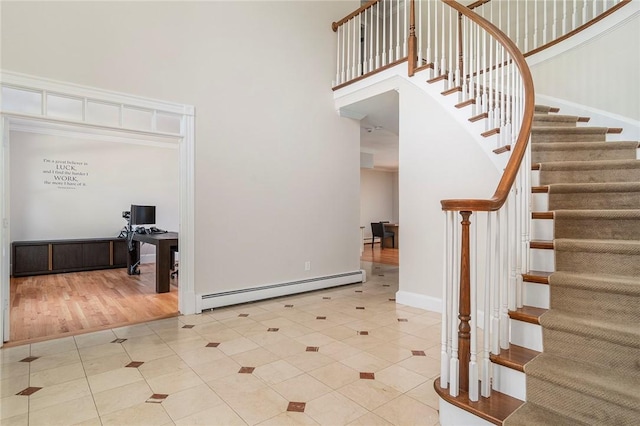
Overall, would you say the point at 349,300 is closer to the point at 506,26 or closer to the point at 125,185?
the point at 506,26

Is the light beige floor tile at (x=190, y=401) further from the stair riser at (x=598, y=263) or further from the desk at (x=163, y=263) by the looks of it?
the desk at (x=163, y=263)

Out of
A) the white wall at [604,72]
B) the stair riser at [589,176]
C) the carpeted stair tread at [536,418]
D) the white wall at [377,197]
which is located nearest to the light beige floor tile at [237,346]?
the carpeted stair tread at [536,418]

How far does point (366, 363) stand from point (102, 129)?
3630 mm

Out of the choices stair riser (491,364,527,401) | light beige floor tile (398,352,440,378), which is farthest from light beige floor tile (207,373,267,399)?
stair riser (491,364,527,401)

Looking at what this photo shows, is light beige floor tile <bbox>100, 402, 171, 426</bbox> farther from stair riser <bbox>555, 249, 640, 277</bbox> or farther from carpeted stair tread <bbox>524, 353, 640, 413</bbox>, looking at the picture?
stair riser <bbox>555, 249, 640, 277</bbox>

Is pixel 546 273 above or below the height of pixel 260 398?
above

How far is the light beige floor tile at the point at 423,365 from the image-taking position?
2.54 metres

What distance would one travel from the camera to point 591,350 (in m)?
1.70

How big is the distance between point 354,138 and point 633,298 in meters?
4.45

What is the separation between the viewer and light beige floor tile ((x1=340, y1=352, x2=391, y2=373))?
263cm

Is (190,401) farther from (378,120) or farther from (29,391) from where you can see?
(378,120)

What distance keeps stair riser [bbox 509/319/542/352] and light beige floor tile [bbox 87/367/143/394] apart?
2.49 meters

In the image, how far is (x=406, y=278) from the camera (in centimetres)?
441

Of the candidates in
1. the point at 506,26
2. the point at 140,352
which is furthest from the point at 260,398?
the point at 506,26
